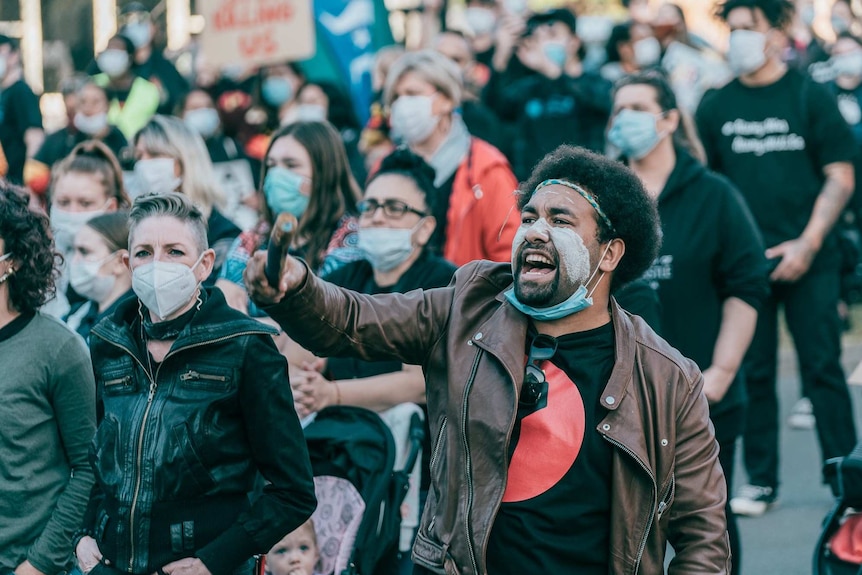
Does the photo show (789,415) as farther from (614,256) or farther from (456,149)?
(614,256)

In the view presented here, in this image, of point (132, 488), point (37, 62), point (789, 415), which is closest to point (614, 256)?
point (132, 488)

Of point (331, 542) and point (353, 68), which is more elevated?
point (353, 68)

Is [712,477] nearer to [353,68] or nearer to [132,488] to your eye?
[132,488]

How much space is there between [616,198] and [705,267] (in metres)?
1.90

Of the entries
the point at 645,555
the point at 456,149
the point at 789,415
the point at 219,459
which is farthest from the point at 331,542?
the point at 789,415

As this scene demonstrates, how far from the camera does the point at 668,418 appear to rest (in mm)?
3691

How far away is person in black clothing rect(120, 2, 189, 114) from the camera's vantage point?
486 inches

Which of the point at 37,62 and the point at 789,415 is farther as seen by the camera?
the point at 37,62

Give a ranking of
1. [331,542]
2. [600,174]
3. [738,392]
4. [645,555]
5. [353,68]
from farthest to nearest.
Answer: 1. [353,68]
2. [738,392]
3. [331,542]
4. [600,174]
5. [645,555]

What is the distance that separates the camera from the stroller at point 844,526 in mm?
4148

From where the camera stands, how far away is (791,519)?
7137 millimetres

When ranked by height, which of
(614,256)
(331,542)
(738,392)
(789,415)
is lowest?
(789,415)

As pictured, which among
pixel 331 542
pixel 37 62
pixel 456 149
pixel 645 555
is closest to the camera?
pixel 645 555

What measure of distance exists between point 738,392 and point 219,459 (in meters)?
2.62
